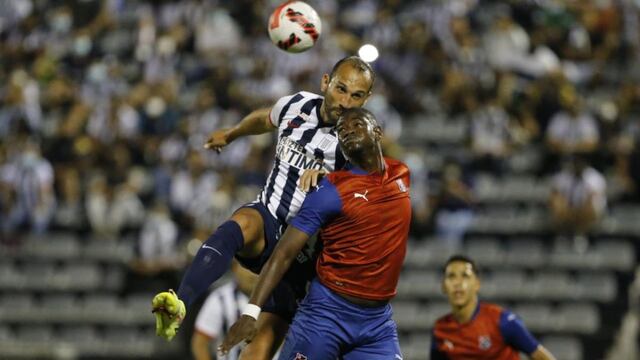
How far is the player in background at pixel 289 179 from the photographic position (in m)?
7.23

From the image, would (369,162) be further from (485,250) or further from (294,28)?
(485,250)

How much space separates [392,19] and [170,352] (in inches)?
237

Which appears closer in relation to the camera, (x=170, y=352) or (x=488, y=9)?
(x=170, y=352)

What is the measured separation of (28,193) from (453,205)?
607cm

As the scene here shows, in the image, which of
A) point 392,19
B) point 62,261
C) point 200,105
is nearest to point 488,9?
point 392,19

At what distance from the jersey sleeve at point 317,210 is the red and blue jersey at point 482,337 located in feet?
7.80

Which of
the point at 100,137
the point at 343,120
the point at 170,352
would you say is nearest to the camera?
the point at 343,120

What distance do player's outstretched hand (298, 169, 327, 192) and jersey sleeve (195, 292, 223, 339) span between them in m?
2.49

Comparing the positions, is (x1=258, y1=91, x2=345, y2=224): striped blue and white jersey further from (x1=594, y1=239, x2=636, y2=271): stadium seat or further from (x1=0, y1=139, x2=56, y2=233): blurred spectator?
(x1=0, y1=139, x2=56, y2=233): blurred spectator

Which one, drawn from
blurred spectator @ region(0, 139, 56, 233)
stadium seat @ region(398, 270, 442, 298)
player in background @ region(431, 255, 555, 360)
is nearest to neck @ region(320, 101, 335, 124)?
player in background @ region(431, 255, 555, 360)

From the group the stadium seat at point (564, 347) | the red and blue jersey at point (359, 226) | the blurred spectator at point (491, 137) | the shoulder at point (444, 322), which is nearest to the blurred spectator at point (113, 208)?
the blurred spectator at point (491, 137)

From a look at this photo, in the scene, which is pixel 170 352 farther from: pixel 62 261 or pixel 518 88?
pixel 518 88

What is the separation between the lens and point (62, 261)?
16.7 m

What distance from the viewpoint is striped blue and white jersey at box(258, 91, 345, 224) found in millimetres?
7492
